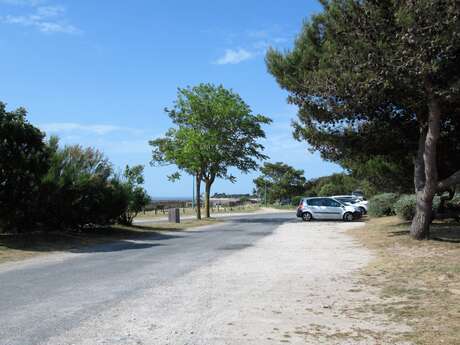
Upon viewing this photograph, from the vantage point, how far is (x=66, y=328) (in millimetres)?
6320

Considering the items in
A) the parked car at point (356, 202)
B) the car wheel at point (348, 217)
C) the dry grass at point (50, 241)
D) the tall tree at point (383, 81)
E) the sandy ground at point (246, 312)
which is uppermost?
the tall tree at point (383, 81)

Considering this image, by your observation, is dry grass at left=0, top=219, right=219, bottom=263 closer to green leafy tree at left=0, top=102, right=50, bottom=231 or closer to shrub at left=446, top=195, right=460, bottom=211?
green leafy tree at left=0, top=102, right=50, bottom=231

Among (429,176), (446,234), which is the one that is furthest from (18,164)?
(446,234)

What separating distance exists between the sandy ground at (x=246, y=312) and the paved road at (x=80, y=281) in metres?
0.31

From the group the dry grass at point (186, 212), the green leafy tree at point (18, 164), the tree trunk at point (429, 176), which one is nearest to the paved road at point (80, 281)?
the green leafy tree at point (18, 164)

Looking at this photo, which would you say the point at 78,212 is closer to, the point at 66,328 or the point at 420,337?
the point at 66,328

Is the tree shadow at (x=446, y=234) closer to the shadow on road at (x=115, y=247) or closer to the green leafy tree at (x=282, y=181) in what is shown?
the shadow on road at (x=115, y=247)

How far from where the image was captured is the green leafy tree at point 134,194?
2692 cm

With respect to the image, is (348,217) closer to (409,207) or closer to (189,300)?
(409,207)

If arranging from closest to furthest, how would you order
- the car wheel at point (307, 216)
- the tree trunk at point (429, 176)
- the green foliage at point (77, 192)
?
1. the tree trunk at point (429, 176)
2. the green foliage at point (77, 192)
3. the car wheel at point (307, 216)

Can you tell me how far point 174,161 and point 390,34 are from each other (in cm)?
2666

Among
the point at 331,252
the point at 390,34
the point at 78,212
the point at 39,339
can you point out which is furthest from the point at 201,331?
the point at 78,212

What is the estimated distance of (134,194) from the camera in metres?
27.9

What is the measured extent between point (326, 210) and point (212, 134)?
977cm
